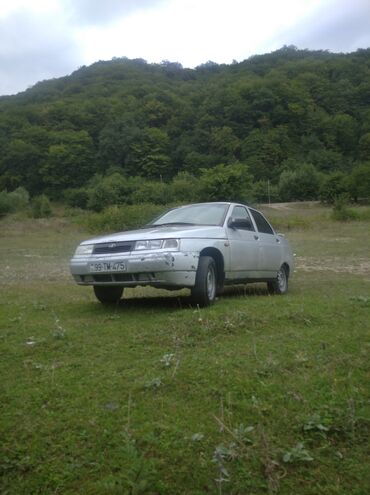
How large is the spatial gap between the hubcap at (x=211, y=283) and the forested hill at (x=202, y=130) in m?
82.1

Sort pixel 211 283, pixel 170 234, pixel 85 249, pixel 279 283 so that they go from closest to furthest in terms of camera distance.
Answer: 1. pixel 170 234
2. pixel 85 249
3. pixel 211 283
4. pixel 279 283

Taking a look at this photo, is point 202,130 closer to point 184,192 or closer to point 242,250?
point 184,192

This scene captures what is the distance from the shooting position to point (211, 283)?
21.4ft

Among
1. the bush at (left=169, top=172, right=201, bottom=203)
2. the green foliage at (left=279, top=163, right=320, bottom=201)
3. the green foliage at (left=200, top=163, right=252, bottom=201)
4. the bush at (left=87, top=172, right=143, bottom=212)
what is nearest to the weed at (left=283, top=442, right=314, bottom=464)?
the green foliage at (left=200, top=163, right=252, bottom=201)

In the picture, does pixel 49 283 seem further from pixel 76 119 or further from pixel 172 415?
pixel 76 119

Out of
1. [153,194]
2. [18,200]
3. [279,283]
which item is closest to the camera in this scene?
[279,283]

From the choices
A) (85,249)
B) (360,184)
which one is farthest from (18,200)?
(85,249)

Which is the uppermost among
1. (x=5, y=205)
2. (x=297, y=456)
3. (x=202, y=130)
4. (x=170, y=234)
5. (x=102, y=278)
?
(x=202, y=130)

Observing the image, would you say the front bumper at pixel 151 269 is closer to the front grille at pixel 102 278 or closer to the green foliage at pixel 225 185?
the front grille at pixel 102 278

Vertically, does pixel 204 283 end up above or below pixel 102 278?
below

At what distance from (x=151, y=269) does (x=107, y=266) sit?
573 mm

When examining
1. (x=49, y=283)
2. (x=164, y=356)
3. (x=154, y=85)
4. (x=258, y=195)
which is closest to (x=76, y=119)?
(x=154, y=85)

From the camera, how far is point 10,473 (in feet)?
9.12

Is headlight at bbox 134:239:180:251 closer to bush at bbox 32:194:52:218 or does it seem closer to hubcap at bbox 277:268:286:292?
hubcap at bbox 277:268:286:292
